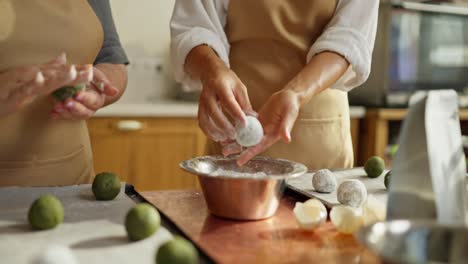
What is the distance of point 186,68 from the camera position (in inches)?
51.7

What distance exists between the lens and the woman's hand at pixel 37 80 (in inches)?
36.3

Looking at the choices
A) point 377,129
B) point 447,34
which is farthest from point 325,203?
point 447,34

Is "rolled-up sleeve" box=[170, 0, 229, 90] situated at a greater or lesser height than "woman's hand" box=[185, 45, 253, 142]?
greater

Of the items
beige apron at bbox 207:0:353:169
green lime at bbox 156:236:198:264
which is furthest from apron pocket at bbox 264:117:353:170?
green lime at bbox 156:236:198:264

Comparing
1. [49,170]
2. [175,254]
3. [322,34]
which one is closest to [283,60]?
[322,34]

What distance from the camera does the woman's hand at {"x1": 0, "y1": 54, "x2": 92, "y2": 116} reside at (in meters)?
0.92

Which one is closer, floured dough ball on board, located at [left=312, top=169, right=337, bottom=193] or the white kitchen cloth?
the white kitchen cloth

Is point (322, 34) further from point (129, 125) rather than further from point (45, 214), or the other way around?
point (129, 125)

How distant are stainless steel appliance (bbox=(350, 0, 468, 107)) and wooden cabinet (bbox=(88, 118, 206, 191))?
0.86 meters

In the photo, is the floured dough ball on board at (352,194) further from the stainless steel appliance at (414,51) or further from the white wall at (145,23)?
the white wall at (145,23)

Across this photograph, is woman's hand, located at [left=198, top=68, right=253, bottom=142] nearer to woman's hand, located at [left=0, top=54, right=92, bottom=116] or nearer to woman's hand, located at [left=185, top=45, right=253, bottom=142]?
woman's hand, located at [left=185, top=45, right=253, bottom=142]

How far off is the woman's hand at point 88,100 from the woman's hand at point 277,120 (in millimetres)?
323

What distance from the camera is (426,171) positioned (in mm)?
760

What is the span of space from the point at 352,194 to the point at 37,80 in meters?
0.56
